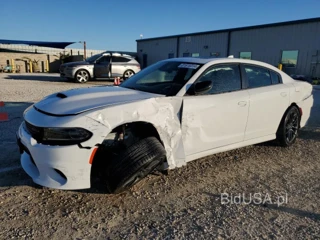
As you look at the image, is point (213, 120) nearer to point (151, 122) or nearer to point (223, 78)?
point (223, 78)

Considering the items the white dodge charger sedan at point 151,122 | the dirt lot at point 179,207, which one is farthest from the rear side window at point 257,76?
the dirt lot at point 179,207

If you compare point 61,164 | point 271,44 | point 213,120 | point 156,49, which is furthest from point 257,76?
point 156,49

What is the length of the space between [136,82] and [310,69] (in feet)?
59.7

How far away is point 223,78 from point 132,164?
1.88 metres

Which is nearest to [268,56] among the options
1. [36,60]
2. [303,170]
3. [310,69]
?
[310,69]

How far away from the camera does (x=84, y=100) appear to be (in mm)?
2887

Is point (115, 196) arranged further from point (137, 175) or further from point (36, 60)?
point (36, 60)

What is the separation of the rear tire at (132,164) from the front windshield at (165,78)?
2.55 ft

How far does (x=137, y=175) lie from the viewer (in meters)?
2.72

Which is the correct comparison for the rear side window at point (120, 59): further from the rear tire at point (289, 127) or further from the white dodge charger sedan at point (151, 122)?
the rear tire at point (289, 127)

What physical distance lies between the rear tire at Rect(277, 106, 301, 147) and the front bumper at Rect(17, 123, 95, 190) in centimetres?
333

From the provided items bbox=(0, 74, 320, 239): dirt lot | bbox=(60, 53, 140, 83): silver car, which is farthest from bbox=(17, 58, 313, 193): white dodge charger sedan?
bbox=(60, 53, 140, 83): silver car

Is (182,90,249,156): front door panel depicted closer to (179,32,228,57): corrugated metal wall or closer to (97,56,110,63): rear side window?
(97,56,110,63): rear side window

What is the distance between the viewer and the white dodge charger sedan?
8.20ft
